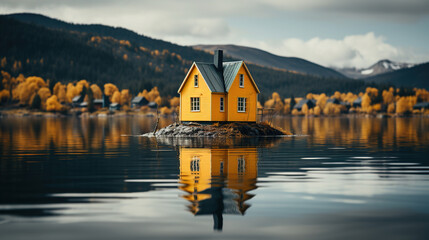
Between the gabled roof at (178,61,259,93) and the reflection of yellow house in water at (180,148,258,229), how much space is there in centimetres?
2520

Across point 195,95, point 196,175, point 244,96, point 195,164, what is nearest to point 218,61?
point 195,95

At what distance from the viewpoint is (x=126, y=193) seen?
1420 cm

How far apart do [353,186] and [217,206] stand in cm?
603

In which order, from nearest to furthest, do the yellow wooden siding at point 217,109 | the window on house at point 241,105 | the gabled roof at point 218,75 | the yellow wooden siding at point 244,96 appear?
the yellow wooden siding at point 217,109 < the gabled roof at point 218,75 < the yellow wooden siding at point 244,96 < the window on house at point 241,105

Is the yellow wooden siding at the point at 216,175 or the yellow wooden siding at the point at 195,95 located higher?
the yellow wooden siding at the point at 195,95

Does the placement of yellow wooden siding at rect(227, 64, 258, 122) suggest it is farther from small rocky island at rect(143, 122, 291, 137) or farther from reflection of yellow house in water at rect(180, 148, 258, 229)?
reflection of yellow house in water at rect(180, 148, 258, 229)

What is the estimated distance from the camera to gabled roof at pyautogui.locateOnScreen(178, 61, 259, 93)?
166 ft

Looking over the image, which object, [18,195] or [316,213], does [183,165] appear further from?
[316,213]

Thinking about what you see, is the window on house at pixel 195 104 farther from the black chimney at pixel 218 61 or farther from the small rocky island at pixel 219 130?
the black chimney at pixel 218 61

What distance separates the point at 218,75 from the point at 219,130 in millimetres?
7484

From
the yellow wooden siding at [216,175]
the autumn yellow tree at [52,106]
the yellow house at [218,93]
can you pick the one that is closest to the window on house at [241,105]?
the yellow house at [218,93]

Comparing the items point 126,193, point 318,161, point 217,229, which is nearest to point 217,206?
point 217,229

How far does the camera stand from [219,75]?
2063 inches

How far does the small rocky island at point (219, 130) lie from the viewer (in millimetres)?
47625
